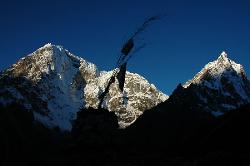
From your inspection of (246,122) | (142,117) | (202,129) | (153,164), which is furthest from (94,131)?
(142,117)

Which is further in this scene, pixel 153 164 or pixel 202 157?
pixel 153 164

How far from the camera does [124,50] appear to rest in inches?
723

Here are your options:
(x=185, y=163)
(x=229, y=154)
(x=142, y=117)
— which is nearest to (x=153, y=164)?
(x=185, y=163)

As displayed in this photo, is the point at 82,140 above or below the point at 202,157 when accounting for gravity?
above

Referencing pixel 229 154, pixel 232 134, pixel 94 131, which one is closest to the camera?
pixel 229 154

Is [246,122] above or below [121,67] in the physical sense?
below

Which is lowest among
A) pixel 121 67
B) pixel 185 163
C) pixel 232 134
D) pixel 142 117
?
pixel 185 163

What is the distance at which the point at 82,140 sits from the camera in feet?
65.9

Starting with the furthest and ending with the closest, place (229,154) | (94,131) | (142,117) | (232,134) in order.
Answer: (142,117) → (94,131) → (232,134) → (229,154)

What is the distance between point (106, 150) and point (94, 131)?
1211mm

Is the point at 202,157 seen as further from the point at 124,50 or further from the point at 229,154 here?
the point at 124,50

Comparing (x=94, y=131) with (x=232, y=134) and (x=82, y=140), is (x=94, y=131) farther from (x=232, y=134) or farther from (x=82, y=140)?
(x=232, y=134)

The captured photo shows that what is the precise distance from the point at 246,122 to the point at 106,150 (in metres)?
5.31

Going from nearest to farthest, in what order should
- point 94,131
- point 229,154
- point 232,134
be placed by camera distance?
1. point 229,154
2. point 232,134
3. point 94,131
